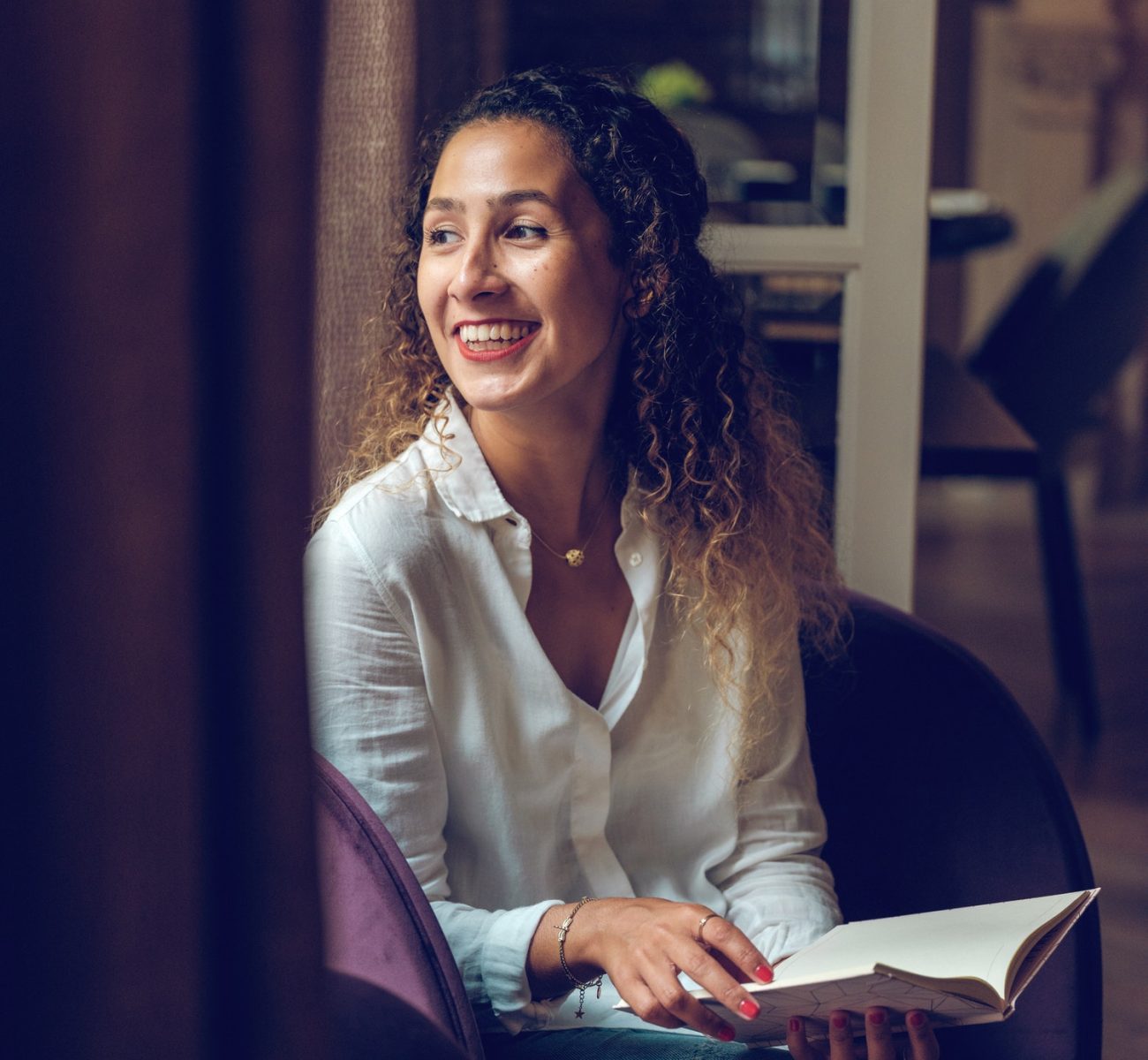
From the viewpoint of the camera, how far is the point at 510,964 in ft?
3.43

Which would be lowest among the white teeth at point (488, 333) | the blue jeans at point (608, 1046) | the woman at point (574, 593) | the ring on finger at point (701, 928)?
the blue jeans at point (608, 1046)

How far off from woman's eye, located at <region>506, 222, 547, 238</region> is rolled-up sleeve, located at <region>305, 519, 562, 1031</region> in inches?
10.5

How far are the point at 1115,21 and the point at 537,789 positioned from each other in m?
5.66

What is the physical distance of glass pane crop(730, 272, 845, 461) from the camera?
157 cm

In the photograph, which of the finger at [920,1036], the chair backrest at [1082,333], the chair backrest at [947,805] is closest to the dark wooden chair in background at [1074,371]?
the chair backrest at [1082,333]

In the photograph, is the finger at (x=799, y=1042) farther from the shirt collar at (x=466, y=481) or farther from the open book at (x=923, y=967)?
the shirt collar at (x=466, y=481)

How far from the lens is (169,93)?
2.03 feet

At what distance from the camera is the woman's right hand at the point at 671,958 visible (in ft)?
3.15

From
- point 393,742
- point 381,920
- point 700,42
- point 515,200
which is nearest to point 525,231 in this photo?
point 515,200

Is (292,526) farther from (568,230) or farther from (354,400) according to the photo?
(354,400)

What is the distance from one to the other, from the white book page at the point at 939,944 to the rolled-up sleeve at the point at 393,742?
210 millimetres

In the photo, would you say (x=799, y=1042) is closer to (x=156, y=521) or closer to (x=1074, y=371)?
(x=156, y=521)

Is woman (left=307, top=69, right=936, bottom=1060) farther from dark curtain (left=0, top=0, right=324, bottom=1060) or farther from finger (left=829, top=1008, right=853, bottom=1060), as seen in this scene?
dark curtain (left=0, top=0, right=324, bottom=1060)

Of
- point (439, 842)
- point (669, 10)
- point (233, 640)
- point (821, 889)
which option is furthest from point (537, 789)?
point (669, 10)
